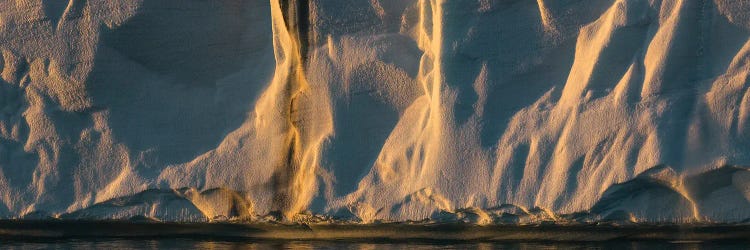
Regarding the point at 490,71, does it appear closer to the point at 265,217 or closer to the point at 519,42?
the point at 519,42

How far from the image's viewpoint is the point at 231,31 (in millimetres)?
5023

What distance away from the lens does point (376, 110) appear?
477 centimetres

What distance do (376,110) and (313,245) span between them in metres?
0.59

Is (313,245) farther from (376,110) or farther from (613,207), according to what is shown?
(613,207)

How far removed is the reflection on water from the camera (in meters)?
4.54

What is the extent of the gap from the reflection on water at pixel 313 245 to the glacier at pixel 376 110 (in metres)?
0.12

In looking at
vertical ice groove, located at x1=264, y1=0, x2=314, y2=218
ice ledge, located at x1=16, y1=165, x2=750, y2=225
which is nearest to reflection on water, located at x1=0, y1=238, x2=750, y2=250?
ice ledge, located at x1=16, y1=165, x2=750, y2=225

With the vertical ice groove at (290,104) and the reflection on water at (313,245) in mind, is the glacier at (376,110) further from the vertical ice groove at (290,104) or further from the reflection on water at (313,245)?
the reflection on water at (313,245)

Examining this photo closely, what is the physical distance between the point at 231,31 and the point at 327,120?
22.8 inches

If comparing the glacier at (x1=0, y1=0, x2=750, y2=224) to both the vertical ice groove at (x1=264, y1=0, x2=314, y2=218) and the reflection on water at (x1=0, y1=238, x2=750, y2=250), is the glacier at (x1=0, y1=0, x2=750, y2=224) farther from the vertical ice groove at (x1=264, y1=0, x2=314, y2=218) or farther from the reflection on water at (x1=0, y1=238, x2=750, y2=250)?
the reflection on water at (x1=0, y1=238, x2=750, y2=250)

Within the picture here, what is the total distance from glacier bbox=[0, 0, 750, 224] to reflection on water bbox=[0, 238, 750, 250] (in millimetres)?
118

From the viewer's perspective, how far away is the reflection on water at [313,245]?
454 centimetres

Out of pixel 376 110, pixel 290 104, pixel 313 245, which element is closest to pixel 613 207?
pixel 376 110

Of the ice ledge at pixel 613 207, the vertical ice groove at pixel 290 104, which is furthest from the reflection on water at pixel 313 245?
the vertical ice groove at pixel 290 104
